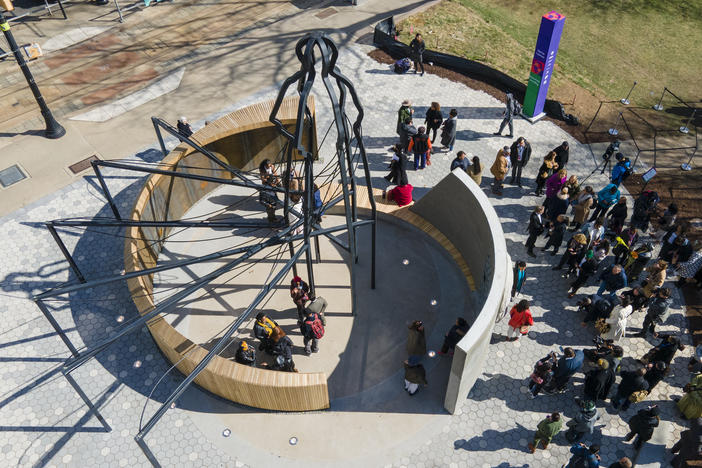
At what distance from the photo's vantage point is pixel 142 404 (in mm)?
12750

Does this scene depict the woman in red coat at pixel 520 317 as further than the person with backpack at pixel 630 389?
Yes

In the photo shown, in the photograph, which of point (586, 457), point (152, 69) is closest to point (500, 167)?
point (586, 457)

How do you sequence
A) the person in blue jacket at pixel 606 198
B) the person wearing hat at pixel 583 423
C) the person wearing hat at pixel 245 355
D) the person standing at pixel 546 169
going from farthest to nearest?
the person standing at pixel 546 169
the person in blue jacket at pixel 606 198
the person wearing hat at pixel 245 355
the person wearing hat at pixel 583 423

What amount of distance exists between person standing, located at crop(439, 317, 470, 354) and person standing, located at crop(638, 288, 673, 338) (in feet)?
14.3

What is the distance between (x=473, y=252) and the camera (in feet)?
46.6

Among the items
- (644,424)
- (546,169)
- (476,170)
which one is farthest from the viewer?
(546,169)

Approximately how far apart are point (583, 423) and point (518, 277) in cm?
369

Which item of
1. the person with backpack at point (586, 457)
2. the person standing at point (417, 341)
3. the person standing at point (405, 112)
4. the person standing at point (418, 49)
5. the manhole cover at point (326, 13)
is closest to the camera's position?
the person with backpack at point (586, 457)

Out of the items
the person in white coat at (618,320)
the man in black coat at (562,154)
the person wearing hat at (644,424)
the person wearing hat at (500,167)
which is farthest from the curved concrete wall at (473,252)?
the man in black coat at (562,154)

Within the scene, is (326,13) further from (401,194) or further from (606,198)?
(606,198)

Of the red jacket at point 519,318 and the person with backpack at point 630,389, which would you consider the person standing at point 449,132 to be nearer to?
the red jacket at point 519,318

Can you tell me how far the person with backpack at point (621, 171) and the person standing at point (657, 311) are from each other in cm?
430

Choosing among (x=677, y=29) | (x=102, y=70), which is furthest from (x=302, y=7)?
(x=677, y=29)

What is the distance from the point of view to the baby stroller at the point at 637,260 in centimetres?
1416
